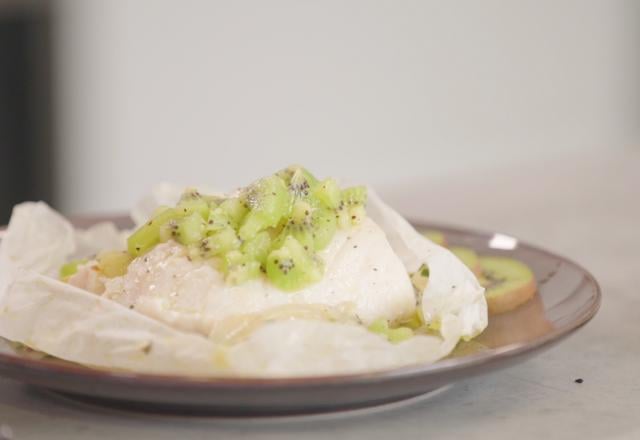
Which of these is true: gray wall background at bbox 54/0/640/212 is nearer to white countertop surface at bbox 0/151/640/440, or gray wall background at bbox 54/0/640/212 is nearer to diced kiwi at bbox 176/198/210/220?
white countertop surface at bbox 0/151/640/440

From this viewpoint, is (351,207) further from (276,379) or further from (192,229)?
(276,379)

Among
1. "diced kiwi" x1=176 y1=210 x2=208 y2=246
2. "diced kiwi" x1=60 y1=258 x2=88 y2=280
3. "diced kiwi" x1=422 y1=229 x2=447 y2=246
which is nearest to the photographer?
"diced kiwi" x1=176 y1=210 x2=208 y2=246

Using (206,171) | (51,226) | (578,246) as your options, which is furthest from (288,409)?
(206,171)

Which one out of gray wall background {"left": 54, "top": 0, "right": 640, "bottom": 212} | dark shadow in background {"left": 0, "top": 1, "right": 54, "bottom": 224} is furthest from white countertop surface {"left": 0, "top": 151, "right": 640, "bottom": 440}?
dark shadow in background {"left": 0, "top": 1, "right": 54, "bottom": 224}

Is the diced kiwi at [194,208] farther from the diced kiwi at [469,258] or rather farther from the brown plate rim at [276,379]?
the diced kiwi at [469,258]

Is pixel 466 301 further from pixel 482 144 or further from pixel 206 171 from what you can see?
pixel 482 144

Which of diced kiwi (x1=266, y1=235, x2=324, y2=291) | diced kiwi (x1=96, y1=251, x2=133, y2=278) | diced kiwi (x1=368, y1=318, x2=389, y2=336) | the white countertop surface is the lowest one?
the white countertop surface
